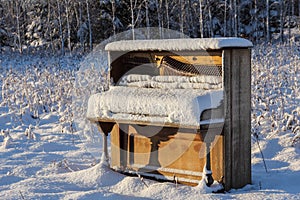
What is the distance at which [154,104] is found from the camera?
16.6 feet

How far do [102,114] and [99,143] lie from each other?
2382 mm

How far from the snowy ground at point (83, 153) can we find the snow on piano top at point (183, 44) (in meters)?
1.48

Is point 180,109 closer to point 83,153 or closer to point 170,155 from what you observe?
point 170,155

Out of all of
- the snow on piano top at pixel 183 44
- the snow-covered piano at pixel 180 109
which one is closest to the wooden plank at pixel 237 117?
the snow-covered piano at pixel 180 109

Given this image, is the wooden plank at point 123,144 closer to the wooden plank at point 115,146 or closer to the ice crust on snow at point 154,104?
the wooden plank at point 115,146

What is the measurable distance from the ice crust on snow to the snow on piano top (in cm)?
47

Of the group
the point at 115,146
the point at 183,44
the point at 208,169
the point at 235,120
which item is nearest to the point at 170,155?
the point at 208,169

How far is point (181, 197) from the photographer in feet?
15.9

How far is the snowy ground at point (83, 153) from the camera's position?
505cm

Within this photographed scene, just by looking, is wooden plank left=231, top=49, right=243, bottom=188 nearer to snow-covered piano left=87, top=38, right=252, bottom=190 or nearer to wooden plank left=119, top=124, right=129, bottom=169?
snow-covered piano left=87, top=38, right=252, bottom=190

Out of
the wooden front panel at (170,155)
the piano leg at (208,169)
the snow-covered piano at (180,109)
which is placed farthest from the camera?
the wooden front panel at (170,155)

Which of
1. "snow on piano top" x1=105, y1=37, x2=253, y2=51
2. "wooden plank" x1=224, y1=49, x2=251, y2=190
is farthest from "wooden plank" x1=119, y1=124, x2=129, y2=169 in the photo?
"wooden plank" x1=224, y1=49, x2=251, y2=190

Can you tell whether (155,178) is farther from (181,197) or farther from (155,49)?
(155,49)

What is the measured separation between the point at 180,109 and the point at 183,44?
2.68 ft
